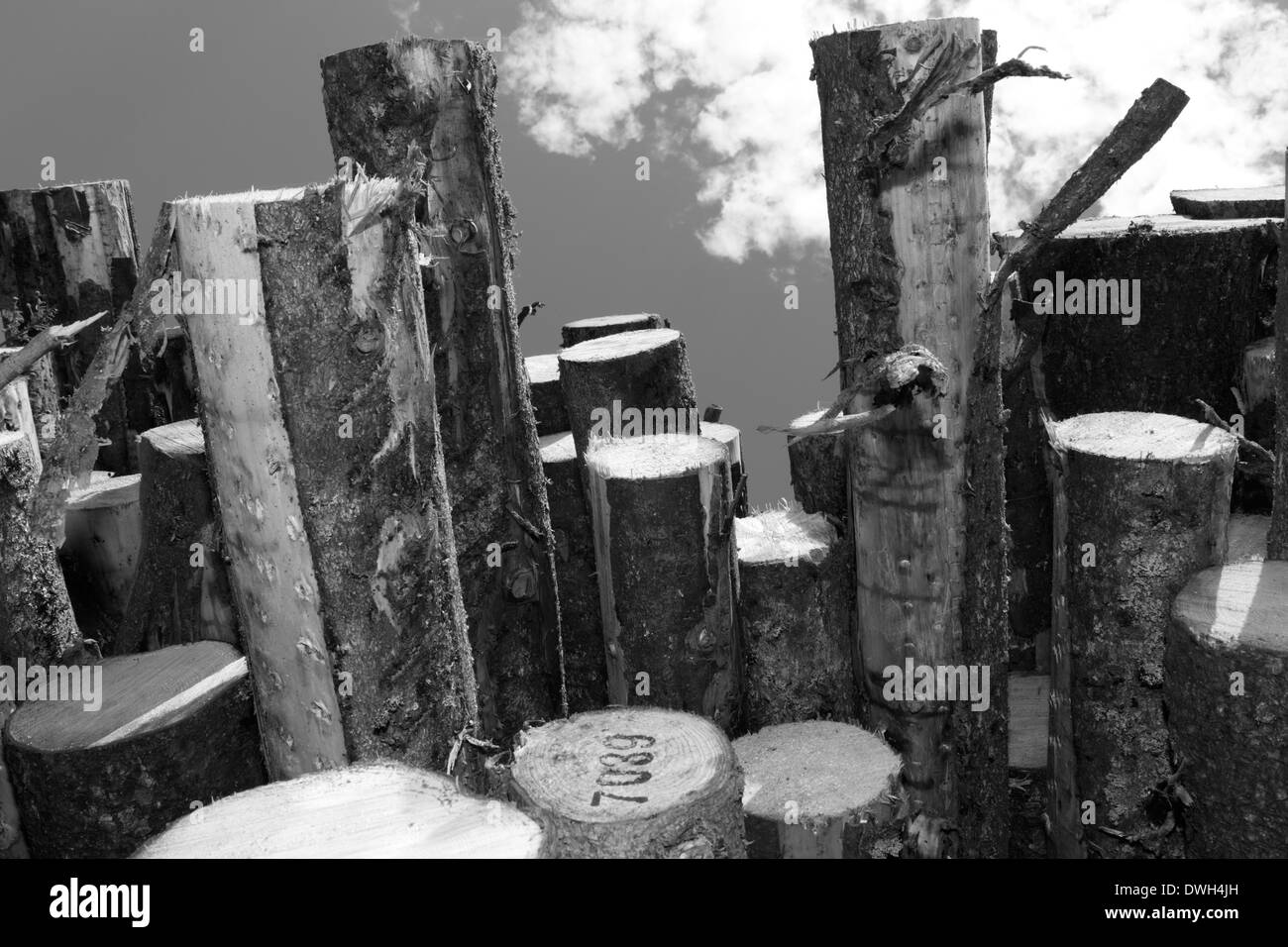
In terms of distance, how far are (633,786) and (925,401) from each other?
1.78m

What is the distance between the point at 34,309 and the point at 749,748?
5.05 m

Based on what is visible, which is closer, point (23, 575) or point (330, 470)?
point (330, 470)

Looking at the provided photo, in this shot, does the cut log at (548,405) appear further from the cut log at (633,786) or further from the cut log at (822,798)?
the cut log at (633,786)

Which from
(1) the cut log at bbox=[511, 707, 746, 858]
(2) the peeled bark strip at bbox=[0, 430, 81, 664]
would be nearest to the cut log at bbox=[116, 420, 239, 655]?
(2) the peeled bark strip at bbox=[0, 430, 81, 664]

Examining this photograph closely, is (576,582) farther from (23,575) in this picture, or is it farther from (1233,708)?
(1233,708)

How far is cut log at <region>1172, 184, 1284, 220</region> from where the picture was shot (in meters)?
5.27

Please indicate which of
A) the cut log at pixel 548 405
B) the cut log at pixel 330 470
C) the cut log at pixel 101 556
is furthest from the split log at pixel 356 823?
the cut log at pixel 548 405

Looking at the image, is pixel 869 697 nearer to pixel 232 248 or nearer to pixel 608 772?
pixel 608 772

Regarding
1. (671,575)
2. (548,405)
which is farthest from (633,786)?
(548,405)

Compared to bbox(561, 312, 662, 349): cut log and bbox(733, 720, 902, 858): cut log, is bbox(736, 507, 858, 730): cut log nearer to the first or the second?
bbox(733, 720, 902, 858): cut log

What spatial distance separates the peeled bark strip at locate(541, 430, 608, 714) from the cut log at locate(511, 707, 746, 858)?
91.4 inches

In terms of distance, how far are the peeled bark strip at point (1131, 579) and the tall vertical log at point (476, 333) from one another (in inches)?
90.7

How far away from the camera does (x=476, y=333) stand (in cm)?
462
